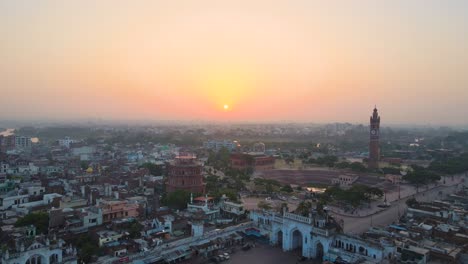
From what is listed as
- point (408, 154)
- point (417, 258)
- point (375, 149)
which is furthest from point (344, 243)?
point (408, 154)

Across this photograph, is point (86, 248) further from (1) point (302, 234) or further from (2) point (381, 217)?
(2) point (381, 217)

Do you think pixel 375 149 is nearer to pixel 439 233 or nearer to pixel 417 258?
pixel 439 233

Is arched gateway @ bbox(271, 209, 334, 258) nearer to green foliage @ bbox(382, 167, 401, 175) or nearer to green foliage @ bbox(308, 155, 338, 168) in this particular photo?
green foliage @ bbox(382, 167, 401, 175)

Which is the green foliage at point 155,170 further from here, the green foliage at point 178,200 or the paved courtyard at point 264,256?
the paved courtyard at point 264,256

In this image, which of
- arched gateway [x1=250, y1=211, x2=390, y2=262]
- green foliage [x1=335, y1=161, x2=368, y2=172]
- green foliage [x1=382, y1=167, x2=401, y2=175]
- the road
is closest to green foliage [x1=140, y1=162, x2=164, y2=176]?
the road

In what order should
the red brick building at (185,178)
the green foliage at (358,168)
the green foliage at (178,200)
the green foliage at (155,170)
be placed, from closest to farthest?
the green foliage at (178,200)
the red brick building at (185,178)
the green foliage at (155,170)
the green foliage at (358,168)

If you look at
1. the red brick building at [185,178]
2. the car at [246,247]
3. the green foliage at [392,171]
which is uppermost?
the red brick building at [185,178]

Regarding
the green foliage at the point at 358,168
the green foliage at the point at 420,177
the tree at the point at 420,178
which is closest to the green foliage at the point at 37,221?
the tree at the point at 420,178
